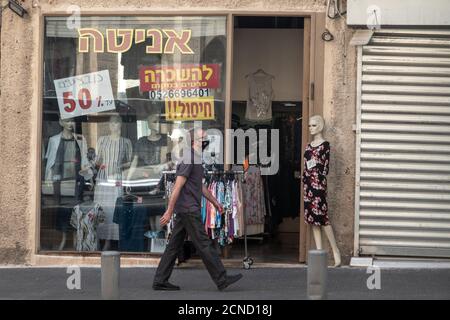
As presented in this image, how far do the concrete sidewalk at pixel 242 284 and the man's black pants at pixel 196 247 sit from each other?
0.78 ft

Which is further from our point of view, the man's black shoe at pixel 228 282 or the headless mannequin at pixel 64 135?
the headless mannequin at pixel 64 135

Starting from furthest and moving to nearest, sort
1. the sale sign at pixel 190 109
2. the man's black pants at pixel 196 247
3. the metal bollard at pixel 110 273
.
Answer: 1. the sale sign at pixel 190 109
2. the man's black pants at pixel 196 247
3. the metal bollard at pixel 110 273

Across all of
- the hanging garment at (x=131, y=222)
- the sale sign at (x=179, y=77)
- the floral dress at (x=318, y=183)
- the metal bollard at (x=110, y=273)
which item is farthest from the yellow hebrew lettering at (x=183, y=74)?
the metal bollard at (x=110, y=273)

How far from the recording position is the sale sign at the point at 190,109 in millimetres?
11680

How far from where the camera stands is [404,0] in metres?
11.1

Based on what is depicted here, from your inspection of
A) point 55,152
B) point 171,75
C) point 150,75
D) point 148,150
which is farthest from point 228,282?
point 55,152

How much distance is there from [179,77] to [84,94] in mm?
1393

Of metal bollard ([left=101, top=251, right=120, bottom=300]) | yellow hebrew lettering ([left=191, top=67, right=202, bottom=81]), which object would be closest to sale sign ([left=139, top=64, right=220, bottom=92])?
yellow hebrew lettering ([left=191, top=67, right=202, bottom=81])

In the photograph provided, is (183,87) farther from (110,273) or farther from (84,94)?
(110,273)

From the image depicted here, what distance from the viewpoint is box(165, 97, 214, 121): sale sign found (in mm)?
11680

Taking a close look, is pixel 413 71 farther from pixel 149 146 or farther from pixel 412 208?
pixel 149 146

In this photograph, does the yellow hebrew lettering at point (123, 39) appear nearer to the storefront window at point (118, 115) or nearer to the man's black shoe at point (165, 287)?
the storefront window at point (118, 115)
